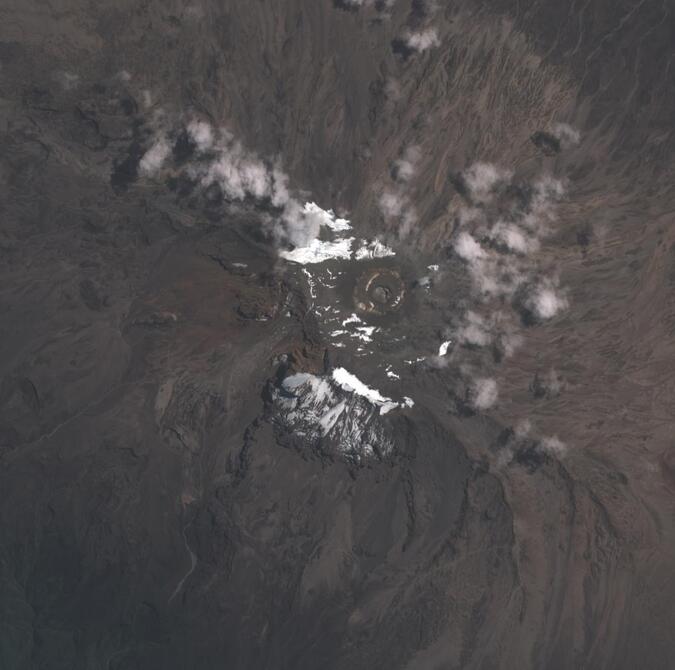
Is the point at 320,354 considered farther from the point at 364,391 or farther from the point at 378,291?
the point at 378,291

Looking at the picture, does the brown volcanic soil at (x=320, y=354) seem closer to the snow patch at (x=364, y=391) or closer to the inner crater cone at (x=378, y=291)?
the snow patch at (x=364, y=391)

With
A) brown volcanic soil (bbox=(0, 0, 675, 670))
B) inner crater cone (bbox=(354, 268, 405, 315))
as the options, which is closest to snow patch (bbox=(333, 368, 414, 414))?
brown volcanic soil (bbox=(0, 0, 675, 670))

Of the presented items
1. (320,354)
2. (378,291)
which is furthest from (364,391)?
(378,291)

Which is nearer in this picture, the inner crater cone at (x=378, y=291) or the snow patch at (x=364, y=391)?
the snow patch at (x=364, y=391)

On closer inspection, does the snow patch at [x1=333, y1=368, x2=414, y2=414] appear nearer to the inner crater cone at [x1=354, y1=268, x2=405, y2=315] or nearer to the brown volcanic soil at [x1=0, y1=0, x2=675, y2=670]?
the brown volcanic soil at [x1=0, y1=0, x2=675, y2=670]

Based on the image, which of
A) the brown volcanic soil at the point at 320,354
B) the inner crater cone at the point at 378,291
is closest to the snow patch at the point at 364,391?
the brown volcanic soil at the point at 320,354

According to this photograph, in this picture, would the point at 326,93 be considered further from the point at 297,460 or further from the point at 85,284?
the point at 297,460

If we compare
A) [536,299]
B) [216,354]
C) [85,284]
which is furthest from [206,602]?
[536,299]
